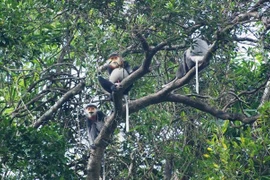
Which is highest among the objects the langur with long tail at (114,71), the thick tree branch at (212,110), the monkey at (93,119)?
the langur with long tail at (114,71)

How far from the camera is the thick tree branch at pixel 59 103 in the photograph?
729 cm

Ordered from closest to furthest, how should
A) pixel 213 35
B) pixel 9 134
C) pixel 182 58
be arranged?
pixel 9 134, pixel 213 35, pixel 182 58

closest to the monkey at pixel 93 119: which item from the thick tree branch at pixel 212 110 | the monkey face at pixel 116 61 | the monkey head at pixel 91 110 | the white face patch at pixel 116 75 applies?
the monkey head at pixel 91 110

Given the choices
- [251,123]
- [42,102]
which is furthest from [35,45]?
[251,123]

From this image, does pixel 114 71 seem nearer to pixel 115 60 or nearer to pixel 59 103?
pixel 115 60

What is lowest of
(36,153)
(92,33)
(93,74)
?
(36,153)

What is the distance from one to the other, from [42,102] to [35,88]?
0.83ft

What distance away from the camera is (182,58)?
855cm

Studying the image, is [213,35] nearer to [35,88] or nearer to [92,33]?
[92,33]

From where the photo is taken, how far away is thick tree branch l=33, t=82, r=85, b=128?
7.29 metres

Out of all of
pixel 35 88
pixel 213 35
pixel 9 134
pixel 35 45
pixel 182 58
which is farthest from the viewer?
pixel 182 58

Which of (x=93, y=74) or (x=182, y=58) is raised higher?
(x=182, y=58)

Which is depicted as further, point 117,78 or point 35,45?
point 117,78

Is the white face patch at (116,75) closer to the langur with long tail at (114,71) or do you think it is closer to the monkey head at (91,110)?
the langur with long tail at (114,71)
